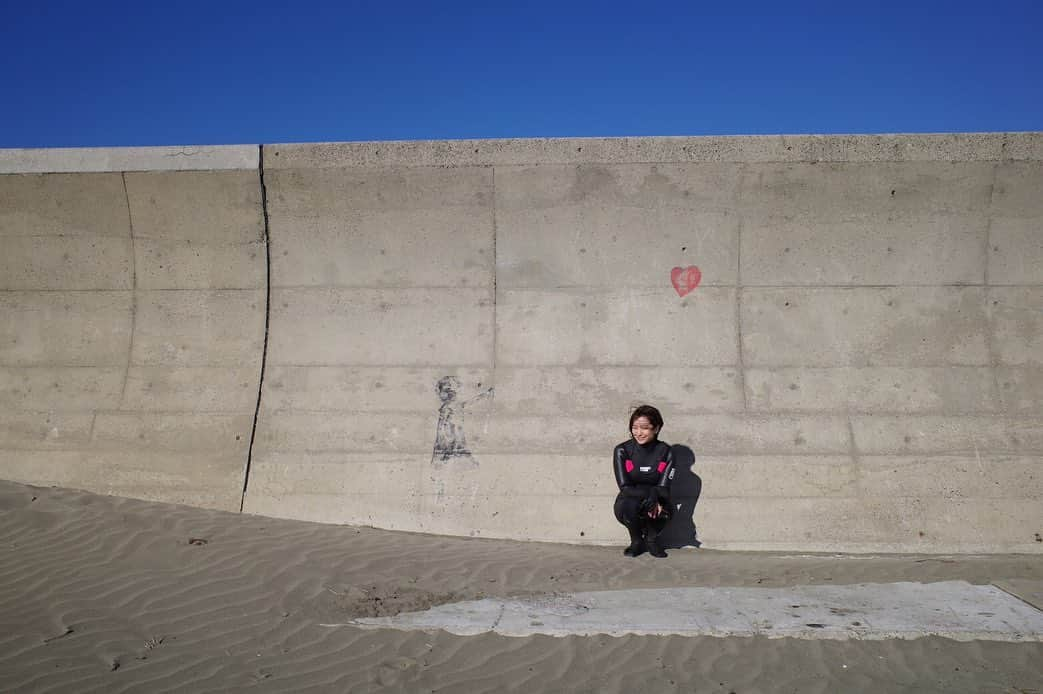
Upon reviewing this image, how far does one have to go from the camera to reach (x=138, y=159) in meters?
8.99

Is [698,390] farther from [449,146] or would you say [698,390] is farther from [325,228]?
[325,228]

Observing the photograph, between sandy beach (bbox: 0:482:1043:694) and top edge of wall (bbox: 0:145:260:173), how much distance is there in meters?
3.59

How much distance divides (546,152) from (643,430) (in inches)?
128

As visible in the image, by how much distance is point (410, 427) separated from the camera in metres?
8.41

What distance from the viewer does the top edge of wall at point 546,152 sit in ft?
28.0

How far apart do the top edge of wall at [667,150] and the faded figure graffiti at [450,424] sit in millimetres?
2413

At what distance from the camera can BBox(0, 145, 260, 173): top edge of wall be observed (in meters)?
8.94

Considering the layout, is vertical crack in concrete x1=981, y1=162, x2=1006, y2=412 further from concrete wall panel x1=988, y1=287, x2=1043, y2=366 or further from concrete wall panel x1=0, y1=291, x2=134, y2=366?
concrete wall panel x1=0, y1=291, x2=134, y2=366

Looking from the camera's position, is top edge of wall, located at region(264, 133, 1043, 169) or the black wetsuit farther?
top edge of wall, located at region(264, 133, 1043, 169)

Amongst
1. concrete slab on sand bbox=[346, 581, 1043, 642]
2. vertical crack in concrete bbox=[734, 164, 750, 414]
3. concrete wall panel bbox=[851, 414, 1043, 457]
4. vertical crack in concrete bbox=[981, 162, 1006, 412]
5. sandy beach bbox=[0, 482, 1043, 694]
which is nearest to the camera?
sandy beach bbox=[0, 482, 1043, 694]

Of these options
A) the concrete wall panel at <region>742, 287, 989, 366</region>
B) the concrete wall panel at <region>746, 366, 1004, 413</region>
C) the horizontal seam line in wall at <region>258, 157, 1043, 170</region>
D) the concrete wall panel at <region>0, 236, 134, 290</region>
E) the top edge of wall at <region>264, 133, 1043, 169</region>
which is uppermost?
the top edge of wall at <region>264, 133, 1043, 169</region>

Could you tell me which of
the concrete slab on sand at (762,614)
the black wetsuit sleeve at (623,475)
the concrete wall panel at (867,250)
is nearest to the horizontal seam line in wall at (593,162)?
the concrete wall panel at (867,250)

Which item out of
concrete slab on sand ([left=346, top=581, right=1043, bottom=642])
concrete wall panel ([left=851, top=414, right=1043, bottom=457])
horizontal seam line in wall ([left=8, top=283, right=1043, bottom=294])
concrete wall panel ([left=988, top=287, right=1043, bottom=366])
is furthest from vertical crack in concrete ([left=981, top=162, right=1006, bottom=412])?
concrete slab on sand ([left=346, top=581, right=1043, bottom=642])

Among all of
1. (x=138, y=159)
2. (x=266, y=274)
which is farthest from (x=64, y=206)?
(x=266, y=274)
